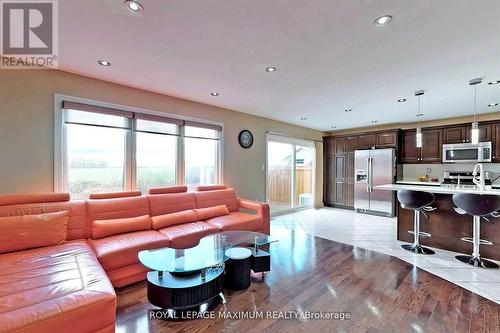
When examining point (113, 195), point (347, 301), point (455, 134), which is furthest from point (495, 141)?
point (113, 195)

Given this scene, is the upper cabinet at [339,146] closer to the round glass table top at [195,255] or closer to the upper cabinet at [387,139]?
the upper cabinet at [387,139]

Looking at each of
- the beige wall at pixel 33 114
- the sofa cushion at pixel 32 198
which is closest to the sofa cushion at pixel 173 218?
the sofa cushion at pixel 32 198

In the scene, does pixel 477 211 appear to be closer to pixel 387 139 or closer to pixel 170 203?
pixel 387 139

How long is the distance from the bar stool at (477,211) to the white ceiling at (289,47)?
1.55 metres

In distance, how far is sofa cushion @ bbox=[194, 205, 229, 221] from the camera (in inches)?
135

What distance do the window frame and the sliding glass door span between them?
1646 mm

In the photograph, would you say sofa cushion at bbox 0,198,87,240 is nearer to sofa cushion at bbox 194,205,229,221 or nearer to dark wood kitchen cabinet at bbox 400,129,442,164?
sofa cushion at bbox 194,205,229,221

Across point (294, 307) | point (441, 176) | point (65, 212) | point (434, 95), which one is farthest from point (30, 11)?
point (441, 176)

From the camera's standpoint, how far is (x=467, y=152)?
15.7 ft

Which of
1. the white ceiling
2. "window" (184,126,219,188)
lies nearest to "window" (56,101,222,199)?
"window" (184,126,219,188)

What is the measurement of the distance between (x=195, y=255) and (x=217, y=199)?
1.68 meters

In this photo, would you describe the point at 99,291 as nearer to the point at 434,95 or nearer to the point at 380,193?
the point at 434,95

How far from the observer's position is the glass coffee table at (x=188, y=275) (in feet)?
6.08

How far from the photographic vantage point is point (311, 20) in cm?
177
